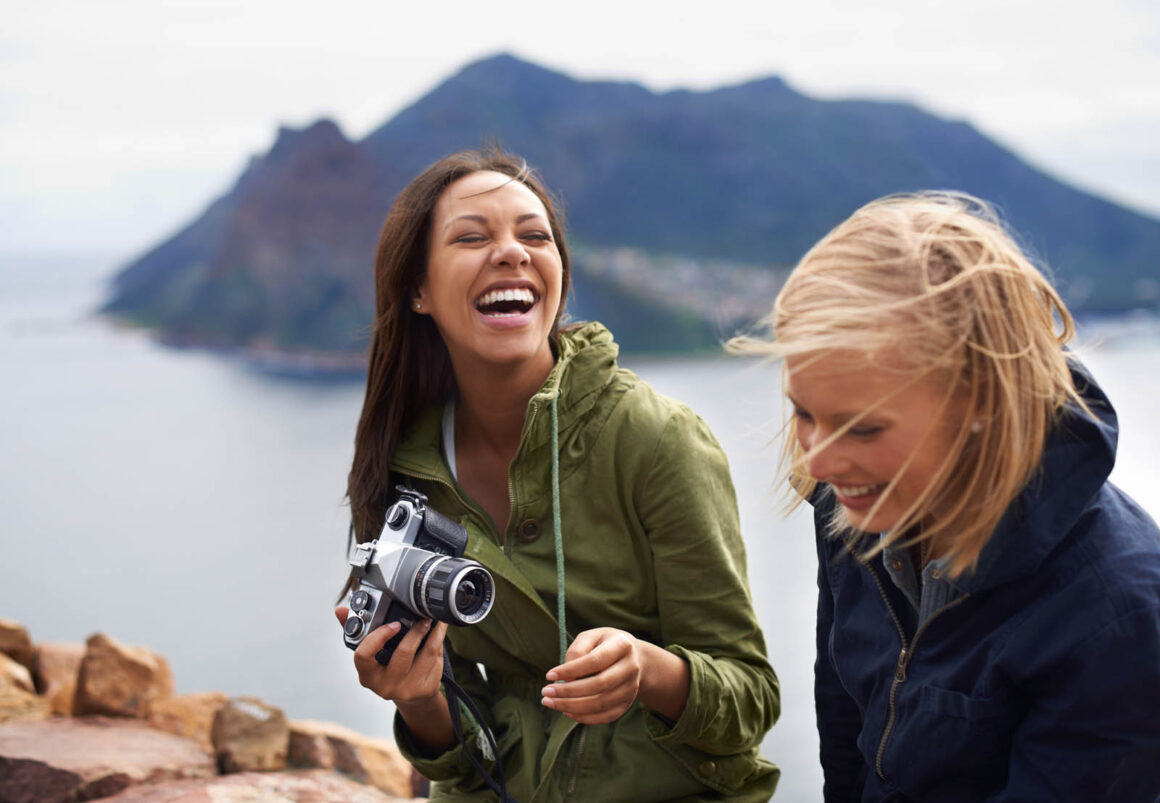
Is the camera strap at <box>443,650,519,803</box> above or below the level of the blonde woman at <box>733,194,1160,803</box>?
below

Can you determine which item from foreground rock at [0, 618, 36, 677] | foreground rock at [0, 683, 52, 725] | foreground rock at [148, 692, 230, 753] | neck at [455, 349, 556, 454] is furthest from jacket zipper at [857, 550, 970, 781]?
foreground rock at [0, 618, 36, 677]

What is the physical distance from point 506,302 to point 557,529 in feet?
0.74

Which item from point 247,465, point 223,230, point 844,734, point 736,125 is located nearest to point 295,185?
point 223,230

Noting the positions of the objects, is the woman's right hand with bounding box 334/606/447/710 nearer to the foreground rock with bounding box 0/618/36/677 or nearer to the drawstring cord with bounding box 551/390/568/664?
the drawstring cord with bounding box 551/390/568/664

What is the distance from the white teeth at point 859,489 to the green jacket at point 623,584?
276mm

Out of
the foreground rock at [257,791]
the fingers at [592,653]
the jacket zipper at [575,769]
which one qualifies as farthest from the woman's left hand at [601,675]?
the foreground rock at [257,791]

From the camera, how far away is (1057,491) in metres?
0.65

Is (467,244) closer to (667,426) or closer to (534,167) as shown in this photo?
(534,167)

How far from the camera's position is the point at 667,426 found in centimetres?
98

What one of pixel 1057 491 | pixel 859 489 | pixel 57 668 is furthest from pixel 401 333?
pixel 57 668

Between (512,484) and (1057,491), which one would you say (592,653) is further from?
(1057,491)

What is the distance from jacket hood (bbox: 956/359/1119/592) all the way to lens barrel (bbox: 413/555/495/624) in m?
0.40

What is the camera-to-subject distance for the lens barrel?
84cm

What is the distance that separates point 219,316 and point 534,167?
8.15 ft
